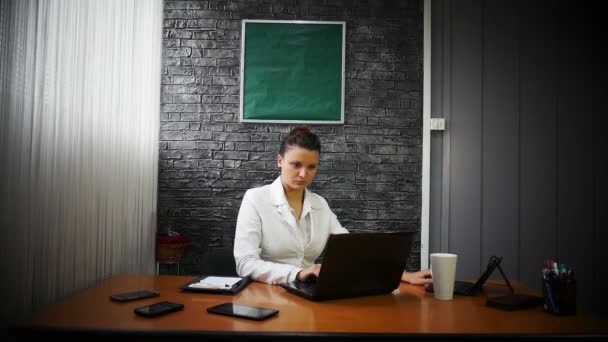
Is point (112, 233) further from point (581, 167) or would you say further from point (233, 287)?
point (581, 167)

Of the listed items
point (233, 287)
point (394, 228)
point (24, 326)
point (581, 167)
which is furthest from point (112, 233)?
point (581, 167)

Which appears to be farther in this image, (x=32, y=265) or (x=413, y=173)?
(x=413, y=173)

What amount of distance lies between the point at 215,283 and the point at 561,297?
1.12 metres

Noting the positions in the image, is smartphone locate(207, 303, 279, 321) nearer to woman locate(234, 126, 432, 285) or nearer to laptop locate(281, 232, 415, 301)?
laptop locate(281, 232, 415, 301)

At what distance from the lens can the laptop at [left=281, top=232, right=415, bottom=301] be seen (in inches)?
50.8

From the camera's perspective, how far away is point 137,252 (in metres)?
2.48

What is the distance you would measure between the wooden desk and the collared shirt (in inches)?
16.0

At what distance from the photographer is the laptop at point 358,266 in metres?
1.29

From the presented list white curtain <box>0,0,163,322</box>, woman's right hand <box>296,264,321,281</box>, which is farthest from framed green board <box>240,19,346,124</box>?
woman's right hand <box>296,264,321,281</box>

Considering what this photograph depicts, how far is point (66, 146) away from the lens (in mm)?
1605

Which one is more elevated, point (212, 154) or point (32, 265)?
point (212, 154)

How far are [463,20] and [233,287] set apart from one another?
2.54 metres

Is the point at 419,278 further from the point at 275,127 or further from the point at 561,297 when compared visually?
the point at 275,127

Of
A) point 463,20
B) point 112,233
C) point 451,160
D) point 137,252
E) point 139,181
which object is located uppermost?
point 463,20
